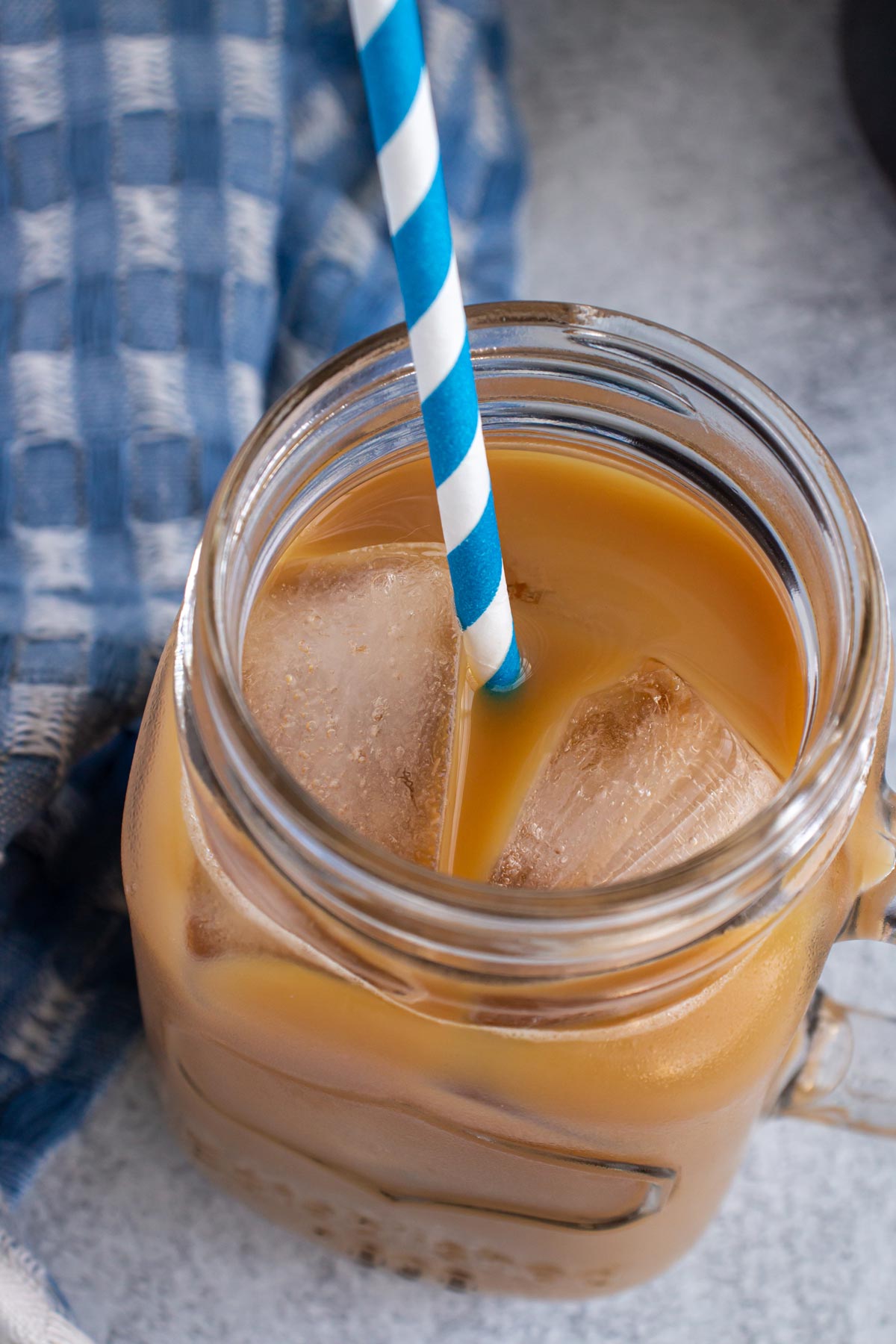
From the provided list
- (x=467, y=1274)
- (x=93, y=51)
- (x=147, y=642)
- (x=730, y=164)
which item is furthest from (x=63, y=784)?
(x=730, y=164)

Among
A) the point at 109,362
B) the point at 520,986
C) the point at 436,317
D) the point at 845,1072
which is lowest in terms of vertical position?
the point at 845,1072

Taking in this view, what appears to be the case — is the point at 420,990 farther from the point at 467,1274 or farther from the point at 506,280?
the point at 506,280

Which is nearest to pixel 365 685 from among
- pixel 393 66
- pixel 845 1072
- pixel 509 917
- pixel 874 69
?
pixel 509 917

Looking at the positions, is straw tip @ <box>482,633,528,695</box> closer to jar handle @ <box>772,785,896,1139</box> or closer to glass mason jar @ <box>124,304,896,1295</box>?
glass mason jar @ <box>124,304,896,1295</box>

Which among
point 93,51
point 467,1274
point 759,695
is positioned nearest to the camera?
point 759,695

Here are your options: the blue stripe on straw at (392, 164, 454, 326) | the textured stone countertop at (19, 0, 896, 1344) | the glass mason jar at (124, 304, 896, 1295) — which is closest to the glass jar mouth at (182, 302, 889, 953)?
the glass mason jar at (124, 304, 896, 1295)

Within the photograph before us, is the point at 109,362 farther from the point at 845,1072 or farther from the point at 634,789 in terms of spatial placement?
the point at 845,1072
